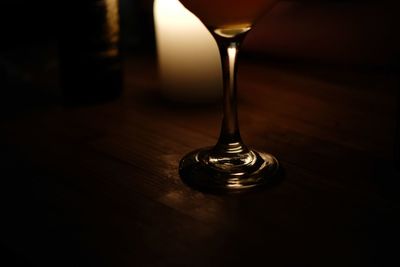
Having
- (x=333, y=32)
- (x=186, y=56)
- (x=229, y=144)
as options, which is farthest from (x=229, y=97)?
(x=333, y=32)

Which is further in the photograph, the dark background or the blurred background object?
the blurred background object

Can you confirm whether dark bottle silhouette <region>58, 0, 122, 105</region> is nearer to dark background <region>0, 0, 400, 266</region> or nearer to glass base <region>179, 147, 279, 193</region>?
dark background <region>0, 0, 400, 266</region>

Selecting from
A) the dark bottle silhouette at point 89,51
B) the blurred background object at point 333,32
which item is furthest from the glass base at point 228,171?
the blurred background object at point 333,32

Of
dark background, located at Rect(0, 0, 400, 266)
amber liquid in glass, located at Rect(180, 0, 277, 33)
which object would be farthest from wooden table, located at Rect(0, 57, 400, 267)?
amber liquid in glass, located at Rect(180, 0, 277, 33)

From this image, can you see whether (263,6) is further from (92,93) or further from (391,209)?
(92,93)

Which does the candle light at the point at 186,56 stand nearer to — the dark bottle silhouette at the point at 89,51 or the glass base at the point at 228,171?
the dark bottle silhouette at the point at 89,51

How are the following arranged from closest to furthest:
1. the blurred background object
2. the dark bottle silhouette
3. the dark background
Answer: the dark background → the dark bottle silhouette → the blurred background object

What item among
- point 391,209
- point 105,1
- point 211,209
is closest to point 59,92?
point 105,1
